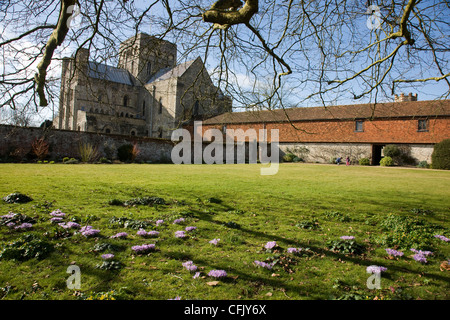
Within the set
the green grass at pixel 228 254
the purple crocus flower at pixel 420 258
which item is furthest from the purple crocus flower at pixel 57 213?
the purple crocus flower at pixel 420 258

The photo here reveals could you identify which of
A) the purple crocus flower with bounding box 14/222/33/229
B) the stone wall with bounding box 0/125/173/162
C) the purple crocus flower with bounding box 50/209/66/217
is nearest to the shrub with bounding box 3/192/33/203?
the purple crocus flower with bounding box 50/209/66/217

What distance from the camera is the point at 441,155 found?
25.5 m

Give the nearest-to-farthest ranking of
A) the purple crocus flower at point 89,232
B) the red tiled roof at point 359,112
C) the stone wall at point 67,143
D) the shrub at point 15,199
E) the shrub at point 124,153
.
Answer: the purple crocus flower at point 89,232, the shrub at point 15,199, the stone wall at point 67,143, the shrub at point 124,153, the red tiled roof at point 359,112

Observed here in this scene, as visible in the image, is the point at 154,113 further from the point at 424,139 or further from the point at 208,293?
the point at 208,293

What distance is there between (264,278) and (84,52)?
5.93m

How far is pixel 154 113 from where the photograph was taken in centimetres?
4859

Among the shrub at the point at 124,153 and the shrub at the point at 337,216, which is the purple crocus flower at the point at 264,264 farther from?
the shrub at the point at 124,153

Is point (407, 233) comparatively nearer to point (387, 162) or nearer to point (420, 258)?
point (420, 258)

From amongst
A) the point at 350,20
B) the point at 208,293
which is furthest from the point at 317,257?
the point at 350,20

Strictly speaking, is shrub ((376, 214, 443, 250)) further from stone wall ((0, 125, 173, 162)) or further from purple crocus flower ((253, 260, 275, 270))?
stone wall ((0, 125, 173, 162))

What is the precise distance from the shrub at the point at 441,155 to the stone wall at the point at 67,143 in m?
27.2

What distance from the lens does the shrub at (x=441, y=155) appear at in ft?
82.5

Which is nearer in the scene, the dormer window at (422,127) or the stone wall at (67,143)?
the stone wall at (67,143)

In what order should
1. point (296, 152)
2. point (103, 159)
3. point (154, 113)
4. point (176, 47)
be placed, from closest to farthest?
point (176, 47) → point (103, 159) → point (296, 152) → point (154, 113)
